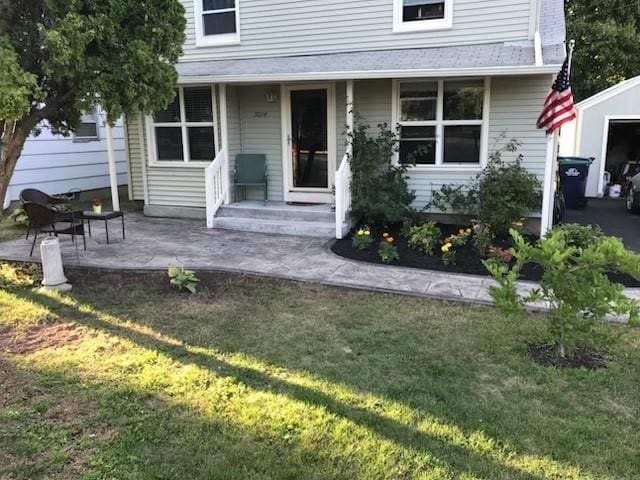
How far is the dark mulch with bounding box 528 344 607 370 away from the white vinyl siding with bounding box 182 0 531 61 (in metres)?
5.92

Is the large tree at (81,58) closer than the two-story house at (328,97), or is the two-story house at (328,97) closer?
the large tree at (81,58)

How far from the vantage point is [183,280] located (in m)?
5.62

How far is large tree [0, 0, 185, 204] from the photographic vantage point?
4.95m

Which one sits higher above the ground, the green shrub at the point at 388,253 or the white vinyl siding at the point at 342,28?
the white vinyl siding at the point at 342,28

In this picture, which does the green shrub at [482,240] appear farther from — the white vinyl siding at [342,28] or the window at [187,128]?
the window at [187,128]

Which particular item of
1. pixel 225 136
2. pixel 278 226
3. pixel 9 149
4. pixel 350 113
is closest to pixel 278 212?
pixel 278 226

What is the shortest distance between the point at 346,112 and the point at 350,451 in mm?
6980

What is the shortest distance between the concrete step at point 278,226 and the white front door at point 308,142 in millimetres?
1086

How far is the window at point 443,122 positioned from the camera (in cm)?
A: 830

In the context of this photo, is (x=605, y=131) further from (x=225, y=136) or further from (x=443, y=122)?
(x=225, y=136)

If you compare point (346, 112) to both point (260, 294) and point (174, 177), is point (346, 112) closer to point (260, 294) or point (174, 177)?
point (174, 177)

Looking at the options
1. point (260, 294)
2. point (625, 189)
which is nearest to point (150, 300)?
point (260, 294)

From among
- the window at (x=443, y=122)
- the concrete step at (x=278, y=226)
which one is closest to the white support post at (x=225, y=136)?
the concrete step at (x=278, y=226)

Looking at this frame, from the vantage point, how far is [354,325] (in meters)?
4.77
